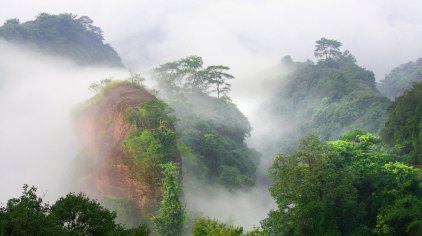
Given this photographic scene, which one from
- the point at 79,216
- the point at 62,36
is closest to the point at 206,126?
the point at 79,216

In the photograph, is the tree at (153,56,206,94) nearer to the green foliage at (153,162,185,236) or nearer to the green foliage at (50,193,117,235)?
the green foliage at (153,162,185,236)

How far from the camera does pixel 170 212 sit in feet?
104

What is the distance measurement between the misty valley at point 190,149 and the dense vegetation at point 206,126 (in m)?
0.19

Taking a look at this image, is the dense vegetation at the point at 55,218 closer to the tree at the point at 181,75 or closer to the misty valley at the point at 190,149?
the misty valley at the point at 190,149

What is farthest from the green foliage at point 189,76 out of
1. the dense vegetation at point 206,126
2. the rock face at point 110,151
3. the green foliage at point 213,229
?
the green foliage at point 213,229

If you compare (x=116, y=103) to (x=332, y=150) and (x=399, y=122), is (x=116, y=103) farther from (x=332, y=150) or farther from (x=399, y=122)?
(x=399, y=122)

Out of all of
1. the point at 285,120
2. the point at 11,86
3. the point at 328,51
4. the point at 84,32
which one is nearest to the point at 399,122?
the point at 285,120

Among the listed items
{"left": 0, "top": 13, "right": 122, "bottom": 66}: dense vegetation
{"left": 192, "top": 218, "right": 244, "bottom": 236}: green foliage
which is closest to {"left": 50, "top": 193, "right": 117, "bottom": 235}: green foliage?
{"left": 192, "top": 218, "right": 244, "bottom": 236}: green foliage

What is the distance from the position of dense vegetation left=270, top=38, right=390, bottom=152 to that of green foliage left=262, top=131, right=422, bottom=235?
36683 millimetres

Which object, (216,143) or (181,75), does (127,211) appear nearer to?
(216,143)

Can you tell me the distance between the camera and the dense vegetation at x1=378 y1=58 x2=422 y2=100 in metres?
113

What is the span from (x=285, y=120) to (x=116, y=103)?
5808 cm

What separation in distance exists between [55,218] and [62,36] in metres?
91.7

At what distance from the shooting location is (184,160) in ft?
154
